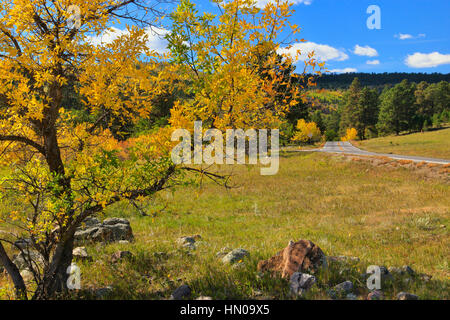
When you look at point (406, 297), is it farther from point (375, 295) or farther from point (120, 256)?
point (120, 256)

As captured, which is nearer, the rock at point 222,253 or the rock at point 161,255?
the rock at point 222,253

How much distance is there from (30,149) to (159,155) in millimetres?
3279

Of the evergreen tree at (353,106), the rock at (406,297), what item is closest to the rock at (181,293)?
the rock at (406,297)

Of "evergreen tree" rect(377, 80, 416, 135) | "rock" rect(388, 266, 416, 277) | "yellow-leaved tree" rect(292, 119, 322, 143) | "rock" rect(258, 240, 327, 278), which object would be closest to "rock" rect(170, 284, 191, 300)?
"rock" rect(258, 240, 327, 278)

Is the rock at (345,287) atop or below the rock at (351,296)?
atop

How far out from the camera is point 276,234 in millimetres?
9594

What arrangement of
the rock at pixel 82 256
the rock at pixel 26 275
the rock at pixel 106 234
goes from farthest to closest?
the rock at pixel 106 234 < the rock at pixel 82 256 < the rock at pixel 26 275

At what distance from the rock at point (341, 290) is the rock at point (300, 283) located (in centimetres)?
33

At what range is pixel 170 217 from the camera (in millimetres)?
12648

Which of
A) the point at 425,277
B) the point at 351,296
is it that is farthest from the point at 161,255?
the point at 425,277

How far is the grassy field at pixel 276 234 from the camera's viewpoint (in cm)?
535

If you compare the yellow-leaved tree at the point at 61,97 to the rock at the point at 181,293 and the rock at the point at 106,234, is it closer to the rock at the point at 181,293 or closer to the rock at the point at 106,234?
the rock at the point at 181,293
